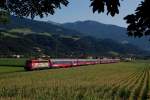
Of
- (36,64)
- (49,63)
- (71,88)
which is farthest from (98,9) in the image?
(49,63)

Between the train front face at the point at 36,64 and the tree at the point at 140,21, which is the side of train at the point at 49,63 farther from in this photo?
the tree at the point at 140,21

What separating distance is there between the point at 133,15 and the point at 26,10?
1151 cm

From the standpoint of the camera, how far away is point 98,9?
15.4 metres

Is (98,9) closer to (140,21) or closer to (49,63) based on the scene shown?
(140,21)

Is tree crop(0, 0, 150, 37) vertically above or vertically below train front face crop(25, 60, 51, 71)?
above

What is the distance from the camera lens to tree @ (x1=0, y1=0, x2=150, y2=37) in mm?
15258

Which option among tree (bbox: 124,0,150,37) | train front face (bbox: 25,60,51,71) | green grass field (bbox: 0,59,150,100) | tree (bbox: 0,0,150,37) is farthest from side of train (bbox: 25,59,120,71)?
→ tree (bbox: 124,0,150,37)

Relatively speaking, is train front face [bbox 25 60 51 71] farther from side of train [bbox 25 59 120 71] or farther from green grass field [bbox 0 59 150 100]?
green grass field [bbox 0 59 150 100]

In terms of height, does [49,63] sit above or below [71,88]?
above

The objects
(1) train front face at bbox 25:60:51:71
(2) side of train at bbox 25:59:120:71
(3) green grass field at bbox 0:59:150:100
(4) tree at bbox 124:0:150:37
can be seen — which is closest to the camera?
(4) tree at bbox 124:0:150:37

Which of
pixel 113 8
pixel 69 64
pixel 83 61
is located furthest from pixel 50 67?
pixel 113 8

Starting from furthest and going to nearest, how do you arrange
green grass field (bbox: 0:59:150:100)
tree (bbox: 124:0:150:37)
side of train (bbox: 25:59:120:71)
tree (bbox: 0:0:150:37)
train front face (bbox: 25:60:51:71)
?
side of train (bbox: 25:59:120:71) < train front face (bbox: 25:60:51:71) < green grass field (bbox: 0:59:150:100) < tree (bbox: 124:0:150:37) < tree (bbox: 0:0:150:37)

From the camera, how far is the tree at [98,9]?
50.1 ft

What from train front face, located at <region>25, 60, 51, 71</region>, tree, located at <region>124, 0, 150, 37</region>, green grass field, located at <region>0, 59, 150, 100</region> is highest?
tree, located at <region>124, 0, 150, 37</region>
